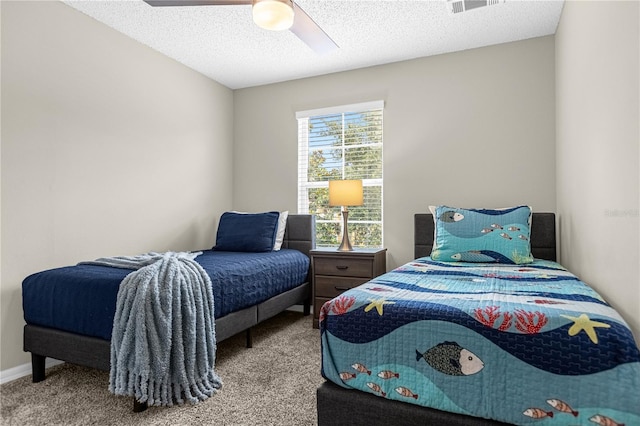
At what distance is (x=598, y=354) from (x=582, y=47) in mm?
1879

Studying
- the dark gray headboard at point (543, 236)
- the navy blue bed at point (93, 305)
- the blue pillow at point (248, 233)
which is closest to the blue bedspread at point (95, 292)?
the navy blue bed at point (93, 305)

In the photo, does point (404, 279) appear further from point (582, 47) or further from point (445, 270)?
point (582, 47)

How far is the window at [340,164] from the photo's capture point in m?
3.87

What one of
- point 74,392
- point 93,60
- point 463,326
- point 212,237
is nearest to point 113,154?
point 93,60

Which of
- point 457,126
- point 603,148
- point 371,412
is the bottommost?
point 371,412

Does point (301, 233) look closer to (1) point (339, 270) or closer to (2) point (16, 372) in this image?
(1) point (339, 270)

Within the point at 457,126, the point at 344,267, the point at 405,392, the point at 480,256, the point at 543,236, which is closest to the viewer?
the point at 405,392

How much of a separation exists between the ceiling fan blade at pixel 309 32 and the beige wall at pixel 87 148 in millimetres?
1654

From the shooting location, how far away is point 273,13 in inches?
77.6

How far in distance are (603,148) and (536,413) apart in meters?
1.30

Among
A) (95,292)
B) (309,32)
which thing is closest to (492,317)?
(95,292)

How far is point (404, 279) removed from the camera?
1.96m

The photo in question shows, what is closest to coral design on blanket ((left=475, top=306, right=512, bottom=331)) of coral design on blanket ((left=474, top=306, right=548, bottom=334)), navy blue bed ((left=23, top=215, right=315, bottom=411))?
coral design on blanket ((left=474, top=306, right=548, bottom=334))

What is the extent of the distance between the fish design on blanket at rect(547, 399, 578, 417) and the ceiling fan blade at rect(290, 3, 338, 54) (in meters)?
2.14
